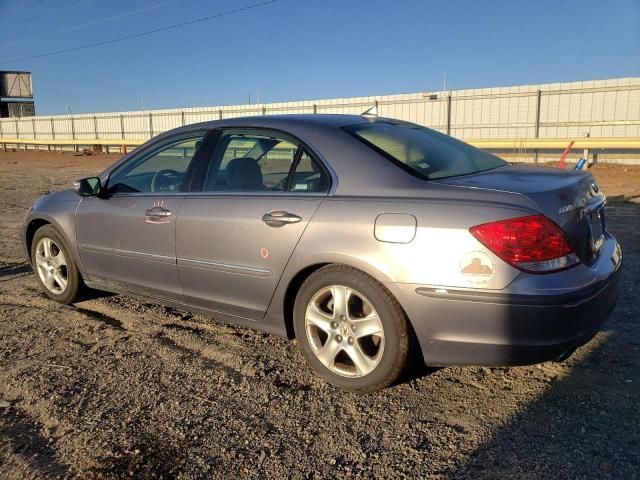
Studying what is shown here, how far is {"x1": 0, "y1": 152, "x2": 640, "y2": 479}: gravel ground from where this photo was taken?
8.14ft

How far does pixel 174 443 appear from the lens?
2670mm

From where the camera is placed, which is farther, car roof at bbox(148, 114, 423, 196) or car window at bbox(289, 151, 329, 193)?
car window at bbox(289, 151, 329, 193)

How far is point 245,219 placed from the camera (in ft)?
11.4

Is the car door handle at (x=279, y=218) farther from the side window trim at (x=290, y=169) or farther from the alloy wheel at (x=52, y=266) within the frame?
the alloy wheel at (x=52, y=266)

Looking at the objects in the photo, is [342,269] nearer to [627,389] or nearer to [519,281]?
[519,281]

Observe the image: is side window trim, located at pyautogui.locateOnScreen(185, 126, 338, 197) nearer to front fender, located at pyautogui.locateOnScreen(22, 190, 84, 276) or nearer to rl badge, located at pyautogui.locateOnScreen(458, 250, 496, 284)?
rl badge, located at pyautogui.locateOnScreen(458, 250, 496, 284)

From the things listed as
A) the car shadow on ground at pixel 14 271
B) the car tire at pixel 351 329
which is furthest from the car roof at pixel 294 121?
the car shadow on ground at pixel 14 271

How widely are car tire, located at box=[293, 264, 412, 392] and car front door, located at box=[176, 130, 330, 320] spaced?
27 centimetres

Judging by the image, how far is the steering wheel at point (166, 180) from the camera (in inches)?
160

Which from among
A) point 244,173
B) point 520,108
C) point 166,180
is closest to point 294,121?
point 244,173

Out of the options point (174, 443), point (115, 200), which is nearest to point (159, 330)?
point (115, 200)

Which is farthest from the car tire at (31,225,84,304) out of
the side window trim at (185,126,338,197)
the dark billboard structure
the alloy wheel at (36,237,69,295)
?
the dark billboard structure

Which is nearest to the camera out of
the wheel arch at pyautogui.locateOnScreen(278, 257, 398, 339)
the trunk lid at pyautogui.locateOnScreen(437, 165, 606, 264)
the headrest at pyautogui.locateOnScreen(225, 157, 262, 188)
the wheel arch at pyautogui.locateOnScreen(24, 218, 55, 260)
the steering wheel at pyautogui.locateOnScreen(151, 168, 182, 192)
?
the trunk lid at pyautogui.locateOnScreen(437, 165, 606, 264)

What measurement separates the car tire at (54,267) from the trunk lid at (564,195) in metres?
3.33
